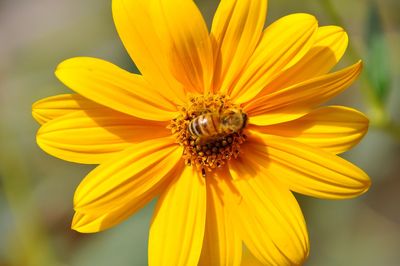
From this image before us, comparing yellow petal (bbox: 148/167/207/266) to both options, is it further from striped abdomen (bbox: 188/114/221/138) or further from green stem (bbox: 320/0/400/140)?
green stem (bbox: 320/0/400/140)

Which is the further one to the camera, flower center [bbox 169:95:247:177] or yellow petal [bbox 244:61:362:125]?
flower center [bbox 169:95:247:177]

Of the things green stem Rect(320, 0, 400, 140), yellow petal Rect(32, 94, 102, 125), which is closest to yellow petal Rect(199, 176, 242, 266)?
yellow petal Rect(32, 94, 102, 125)

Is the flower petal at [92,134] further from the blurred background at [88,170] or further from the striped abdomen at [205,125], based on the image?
the blurred background at [88,170]

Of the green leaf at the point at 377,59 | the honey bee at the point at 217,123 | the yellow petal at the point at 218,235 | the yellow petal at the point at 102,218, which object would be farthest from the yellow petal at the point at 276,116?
the green leaf at the point at 377,59

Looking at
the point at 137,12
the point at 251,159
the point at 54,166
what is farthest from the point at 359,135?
the point at 54,166

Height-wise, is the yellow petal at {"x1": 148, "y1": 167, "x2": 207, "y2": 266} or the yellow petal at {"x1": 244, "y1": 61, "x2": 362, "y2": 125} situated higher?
the yellow petal at {"x1": 244, "y1": 61, "x2": 362, "y2": 125}

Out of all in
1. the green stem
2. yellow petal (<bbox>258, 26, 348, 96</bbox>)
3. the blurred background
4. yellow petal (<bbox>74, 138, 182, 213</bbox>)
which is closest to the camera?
yellow petal (<bbox>74, 138, 182, 213</bbox>)

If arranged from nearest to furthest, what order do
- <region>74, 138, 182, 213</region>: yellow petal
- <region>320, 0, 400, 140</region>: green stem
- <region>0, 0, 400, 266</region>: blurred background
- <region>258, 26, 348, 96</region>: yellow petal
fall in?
<region>74, 138, 182, 213</region>: yellow petal < <region>258, 26, 348, 96</region>: yellow petal < <region>320, 0, 400, 140</region>: green stem < <region>0, 0, 400, 266</region>: blurred background

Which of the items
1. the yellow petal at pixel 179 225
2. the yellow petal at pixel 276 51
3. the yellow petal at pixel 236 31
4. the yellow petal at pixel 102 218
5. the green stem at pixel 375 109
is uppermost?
the yellow petal at pixel 236 31
